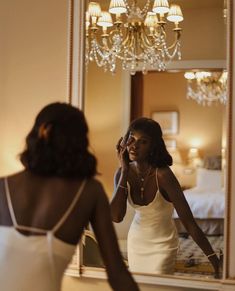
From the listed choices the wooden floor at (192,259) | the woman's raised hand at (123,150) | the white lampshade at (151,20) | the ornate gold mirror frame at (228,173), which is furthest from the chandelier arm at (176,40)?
the wooden floor at (192,259)

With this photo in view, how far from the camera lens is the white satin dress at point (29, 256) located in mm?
1300

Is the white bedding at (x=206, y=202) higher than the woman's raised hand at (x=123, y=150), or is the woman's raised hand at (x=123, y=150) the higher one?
the woman's raised hand at (x=123, y=150)

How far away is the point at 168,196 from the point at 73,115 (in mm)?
861

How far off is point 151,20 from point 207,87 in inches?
15.3

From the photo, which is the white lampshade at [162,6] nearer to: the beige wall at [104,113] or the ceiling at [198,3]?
the ceiling at [198,3]

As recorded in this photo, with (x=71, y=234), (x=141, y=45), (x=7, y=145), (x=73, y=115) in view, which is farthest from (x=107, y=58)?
(x=71, y=234)

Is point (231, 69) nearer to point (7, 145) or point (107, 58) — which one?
point (107, 58)

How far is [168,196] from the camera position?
2.07 meters

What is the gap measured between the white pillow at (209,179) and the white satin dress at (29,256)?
85cm

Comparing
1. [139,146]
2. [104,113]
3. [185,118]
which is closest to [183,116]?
[185,118]

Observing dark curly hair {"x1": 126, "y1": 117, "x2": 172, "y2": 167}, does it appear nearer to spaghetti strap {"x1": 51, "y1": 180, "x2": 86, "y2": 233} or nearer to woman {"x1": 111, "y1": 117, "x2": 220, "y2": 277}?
woman {"x1": 111, "y1": 117, "x2": 220, "y2": 277}

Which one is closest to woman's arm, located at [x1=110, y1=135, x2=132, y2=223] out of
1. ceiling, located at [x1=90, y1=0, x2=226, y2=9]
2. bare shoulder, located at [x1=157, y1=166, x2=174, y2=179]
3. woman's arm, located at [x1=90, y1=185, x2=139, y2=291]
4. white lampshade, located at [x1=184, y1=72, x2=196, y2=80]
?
bare shoulder, located at [x1=157, y1=166, x2=174, y2=179]

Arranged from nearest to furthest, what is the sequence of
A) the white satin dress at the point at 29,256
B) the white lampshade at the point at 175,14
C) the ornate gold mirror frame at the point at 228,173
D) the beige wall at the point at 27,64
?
1. the white satin dress at the point at 29,256
2. the ornate gold mirror frame at the point at 228,173
3. the white lampshade at the point at 175,14
4. the beige wall at the point at 27,64

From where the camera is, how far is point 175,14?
2064 millimetres
